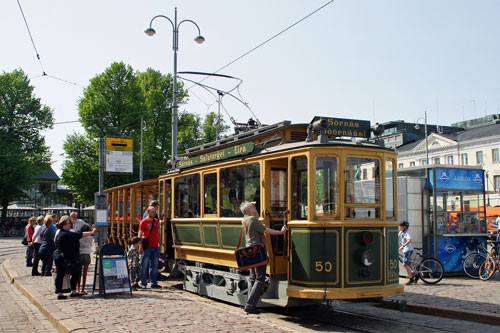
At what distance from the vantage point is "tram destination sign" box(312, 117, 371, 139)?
26.6ft

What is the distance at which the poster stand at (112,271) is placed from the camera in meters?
10.0

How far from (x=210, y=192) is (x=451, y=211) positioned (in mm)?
6744

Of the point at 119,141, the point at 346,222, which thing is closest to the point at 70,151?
the point at 119,141

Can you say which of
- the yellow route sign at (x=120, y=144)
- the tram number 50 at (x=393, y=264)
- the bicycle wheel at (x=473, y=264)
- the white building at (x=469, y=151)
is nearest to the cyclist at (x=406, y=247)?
the bicycle wheel at (x=473, y=264)

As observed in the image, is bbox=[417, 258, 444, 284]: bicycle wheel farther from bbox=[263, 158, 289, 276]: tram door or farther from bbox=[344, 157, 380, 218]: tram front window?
bbox=[263, 158, 289, 276]: tram door

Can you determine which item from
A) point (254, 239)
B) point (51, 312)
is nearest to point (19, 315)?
point (51, 312)

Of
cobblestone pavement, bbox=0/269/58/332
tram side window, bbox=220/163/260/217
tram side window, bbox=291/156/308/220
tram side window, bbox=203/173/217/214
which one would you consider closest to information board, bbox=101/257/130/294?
cobblestone pavement, bbox=0/269/58/332

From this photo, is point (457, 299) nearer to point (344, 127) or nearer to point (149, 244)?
point (344, 127)

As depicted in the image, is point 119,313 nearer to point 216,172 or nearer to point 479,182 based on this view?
point 216,172

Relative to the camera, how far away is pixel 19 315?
9.10 m

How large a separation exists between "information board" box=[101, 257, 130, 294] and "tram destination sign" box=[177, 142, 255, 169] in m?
2.46

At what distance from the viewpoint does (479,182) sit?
44.9ft

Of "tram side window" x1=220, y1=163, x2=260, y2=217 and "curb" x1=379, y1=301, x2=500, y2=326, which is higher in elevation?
"tram side window" x1=220, y1=163, x2=260, y2=217

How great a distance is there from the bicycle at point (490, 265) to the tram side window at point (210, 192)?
6955mm
